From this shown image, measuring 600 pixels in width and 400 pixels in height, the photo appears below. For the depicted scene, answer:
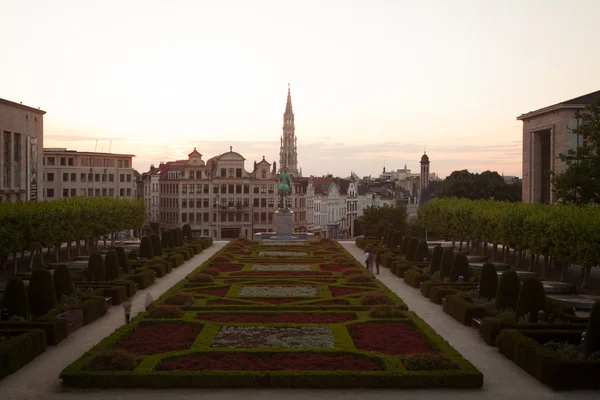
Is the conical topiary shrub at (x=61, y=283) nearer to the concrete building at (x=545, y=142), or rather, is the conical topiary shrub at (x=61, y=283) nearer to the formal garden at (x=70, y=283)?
the formal garden at (x=70, y=283)

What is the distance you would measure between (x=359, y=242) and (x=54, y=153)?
72.7 meters

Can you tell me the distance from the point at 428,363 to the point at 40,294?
18710mm

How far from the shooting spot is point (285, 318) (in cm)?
3344

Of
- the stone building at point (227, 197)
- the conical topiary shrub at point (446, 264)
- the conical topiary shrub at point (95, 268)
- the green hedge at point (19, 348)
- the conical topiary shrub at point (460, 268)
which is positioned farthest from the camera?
the stone building at point (227, 197)

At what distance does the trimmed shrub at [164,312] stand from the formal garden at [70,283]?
10.7ft

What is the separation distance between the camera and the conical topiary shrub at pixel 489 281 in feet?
123

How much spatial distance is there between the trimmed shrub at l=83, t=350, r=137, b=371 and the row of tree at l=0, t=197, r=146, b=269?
2820 cm

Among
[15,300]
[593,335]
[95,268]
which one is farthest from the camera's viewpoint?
Answer: [95,268]

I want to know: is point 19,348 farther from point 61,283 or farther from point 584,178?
point 584,178

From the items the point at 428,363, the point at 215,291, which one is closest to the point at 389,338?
the point at 428,363

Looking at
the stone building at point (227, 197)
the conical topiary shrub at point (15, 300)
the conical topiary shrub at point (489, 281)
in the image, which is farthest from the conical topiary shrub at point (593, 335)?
the stone building at point (227, 197)

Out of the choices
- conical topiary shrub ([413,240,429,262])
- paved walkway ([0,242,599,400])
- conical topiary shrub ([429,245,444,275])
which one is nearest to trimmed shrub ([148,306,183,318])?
paved walkway ([0,242,599,400])

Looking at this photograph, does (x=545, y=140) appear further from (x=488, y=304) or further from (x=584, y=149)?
(x=488, y=304)

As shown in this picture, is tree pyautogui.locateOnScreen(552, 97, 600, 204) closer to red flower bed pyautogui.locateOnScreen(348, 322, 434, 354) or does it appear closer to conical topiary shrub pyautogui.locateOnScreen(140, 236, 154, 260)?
red flower bed pyautogui.locateOnScreen(348, 322, 434, 354)
